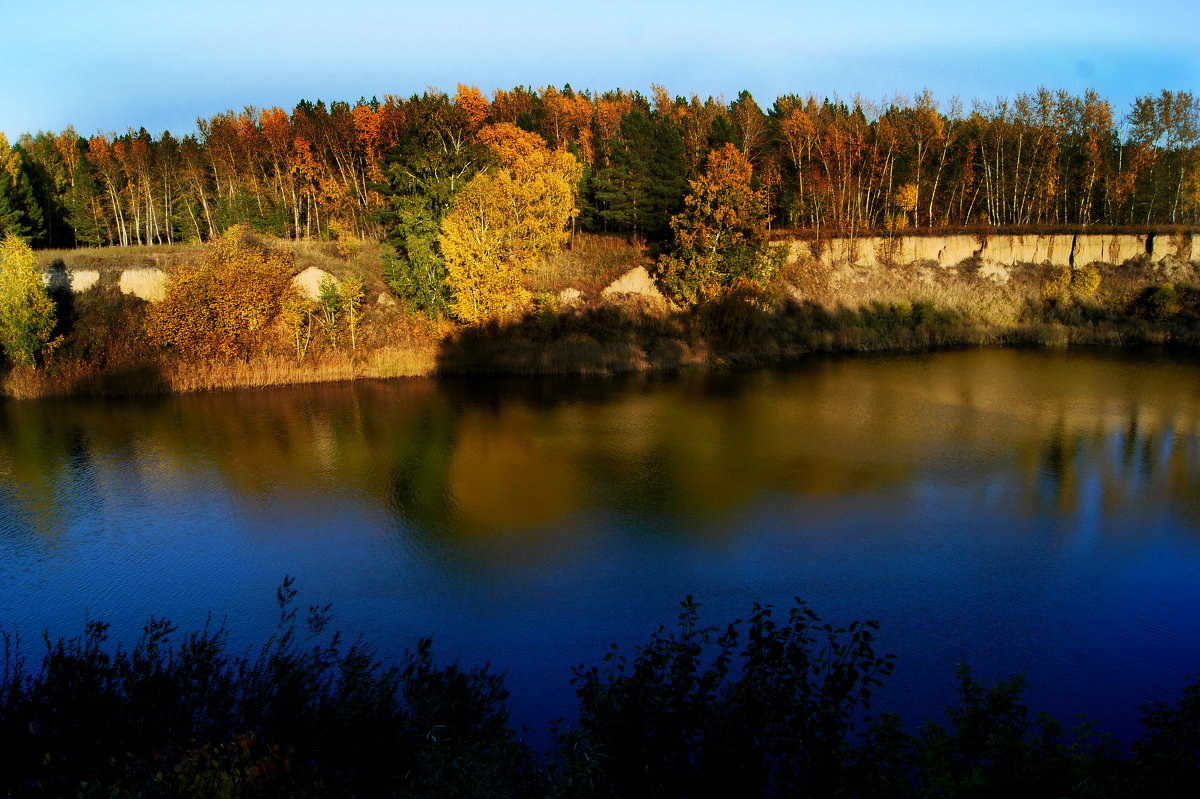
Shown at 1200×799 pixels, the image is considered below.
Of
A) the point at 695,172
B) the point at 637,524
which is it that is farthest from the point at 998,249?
the point at 637,524

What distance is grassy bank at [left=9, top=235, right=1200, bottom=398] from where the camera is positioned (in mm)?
31797

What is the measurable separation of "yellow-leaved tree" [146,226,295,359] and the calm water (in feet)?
15.7

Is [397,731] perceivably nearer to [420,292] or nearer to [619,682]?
[619,682]

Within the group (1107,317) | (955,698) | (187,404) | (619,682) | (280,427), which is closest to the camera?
(619,682)

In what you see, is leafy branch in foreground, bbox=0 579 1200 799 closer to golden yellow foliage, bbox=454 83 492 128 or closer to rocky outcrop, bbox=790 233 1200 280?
rocky outcrop, bbox=790 233 1200 280

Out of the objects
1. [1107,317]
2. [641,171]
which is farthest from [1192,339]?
[641,171]

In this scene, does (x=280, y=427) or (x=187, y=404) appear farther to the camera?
(x=187, y=404)

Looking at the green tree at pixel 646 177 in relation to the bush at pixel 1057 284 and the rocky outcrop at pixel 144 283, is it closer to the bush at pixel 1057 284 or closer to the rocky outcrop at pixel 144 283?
the bush at pixel 1057 284

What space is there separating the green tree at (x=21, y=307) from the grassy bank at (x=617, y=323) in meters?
0.82

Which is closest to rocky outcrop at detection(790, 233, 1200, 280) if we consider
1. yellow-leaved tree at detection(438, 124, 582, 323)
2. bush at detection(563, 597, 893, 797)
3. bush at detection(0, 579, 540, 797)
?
yellow-leaved tree at detection(438, 124, 582, 323)

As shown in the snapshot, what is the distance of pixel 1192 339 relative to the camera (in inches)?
1516

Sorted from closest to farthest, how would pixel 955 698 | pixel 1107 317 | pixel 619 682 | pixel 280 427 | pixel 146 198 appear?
1. pixel 619 682
2. pixel 955 698
3. pixel 280 427
4. pixel 1107 317
5. pixel 146 198

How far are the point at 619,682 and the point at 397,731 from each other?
7.07 feet

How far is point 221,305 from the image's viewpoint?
31.7 metres
